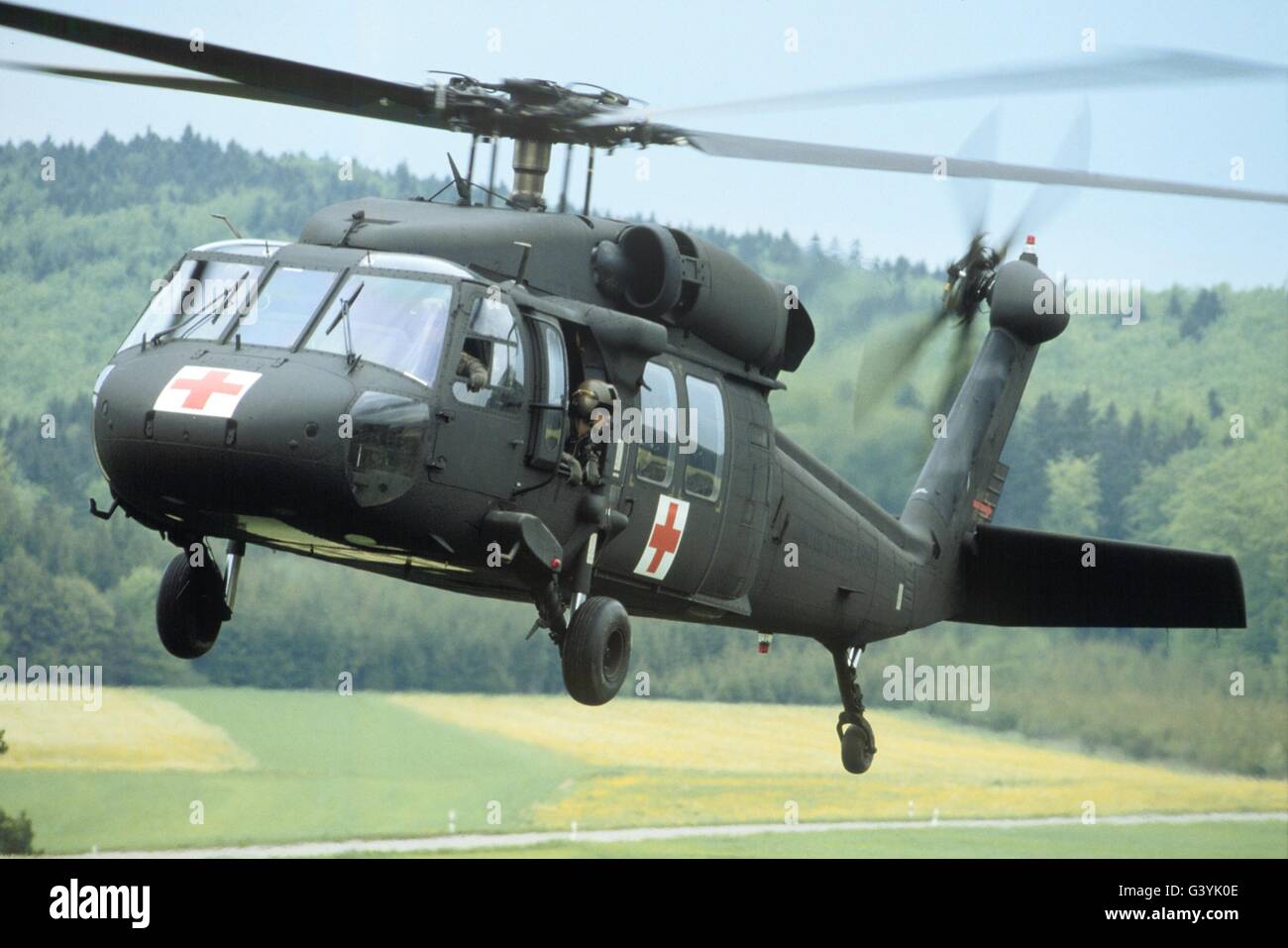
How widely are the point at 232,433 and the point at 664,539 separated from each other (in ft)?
8.74

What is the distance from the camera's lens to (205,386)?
8555mm

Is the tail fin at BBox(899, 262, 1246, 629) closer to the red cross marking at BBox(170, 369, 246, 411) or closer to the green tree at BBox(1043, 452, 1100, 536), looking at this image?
the red cross marking at BBox(170, 369, 246, 411)

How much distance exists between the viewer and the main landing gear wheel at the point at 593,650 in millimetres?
9523

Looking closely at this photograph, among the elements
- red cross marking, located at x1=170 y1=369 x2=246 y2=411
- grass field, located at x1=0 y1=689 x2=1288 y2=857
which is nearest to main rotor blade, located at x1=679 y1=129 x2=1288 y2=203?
red cross marking, located at x1=170 y1=369 x2=246 y2=411

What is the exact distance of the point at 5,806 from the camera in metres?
16.5

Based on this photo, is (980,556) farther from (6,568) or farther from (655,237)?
(6,568)

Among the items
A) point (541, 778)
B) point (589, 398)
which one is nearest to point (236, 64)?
point (589, 398)

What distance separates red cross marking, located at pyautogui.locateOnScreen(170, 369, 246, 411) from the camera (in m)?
8.51

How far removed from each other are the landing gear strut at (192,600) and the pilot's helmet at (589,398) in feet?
6.63

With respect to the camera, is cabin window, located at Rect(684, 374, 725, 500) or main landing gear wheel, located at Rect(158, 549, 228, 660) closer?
main landing gear wheel, located at Rect(158, 549, 228, 660)

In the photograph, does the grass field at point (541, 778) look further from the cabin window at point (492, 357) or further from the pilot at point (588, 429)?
the cabin window at point (492, 357)

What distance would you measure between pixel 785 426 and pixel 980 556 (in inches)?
252

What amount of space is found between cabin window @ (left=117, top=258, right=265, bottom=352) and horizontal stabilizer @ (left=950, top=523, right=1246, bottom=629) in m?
6.23

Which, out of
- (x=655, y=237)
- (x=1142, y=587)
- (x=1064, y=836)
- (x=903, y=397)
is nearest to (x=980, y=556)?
(x=1142, y=587)
